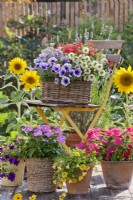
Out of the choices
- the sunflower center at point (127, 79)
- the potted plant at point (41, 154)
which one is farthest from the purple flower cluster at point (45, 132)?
the sunflower center at point (127, 79)

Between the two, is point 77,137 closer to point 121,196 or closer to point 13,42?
point 121,196

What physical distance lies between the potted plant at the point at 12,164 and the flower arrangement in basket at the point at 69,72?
1.60 ft

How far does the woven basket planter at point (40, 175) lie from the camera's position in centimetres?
507

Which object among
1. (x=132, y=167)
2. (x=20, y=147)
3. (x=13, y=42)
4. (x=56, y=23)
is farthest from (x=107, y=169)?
(x=56, y=23)

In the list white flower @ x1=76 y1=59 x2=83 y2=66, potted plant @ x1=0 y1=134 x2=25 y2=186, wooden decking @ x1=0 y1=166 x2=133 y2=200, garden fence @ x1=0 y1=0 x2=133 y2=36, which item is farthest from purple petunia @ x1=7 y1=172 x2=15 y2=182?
garden fence @ x1=0 y1=0 x2=133 y2=36

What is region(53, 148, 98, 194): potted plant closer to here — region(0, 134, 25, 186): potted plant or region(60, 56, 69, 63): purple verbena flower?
region(0, 134, 25, 186): potted plant

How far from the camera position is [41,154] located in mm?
5070

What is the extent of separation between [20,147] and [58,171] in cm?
44

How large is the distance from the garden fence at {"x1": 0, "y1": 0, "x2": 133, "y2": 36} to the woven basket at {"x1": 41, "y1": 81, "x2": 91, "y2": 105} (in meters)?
4.88

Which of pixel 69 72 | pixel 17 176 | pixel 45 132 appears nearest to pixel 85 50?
pixel 69 72

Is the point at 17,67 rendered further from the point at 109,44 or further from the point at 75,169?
the point at 75,169

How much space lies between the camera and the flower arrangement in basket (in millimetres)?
5246

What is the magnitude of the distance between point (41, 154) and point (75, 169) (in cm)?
34

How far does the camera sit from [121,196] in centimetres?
497
